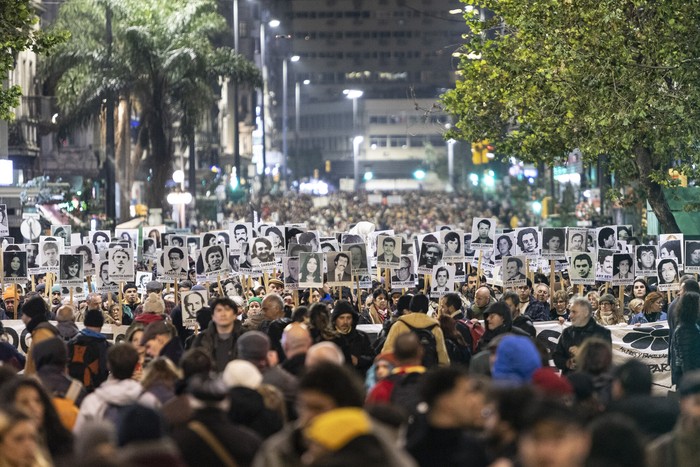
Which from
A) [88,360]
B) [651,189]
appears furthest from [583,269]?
[88,360]

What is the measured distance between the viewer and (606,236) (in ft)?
86.9

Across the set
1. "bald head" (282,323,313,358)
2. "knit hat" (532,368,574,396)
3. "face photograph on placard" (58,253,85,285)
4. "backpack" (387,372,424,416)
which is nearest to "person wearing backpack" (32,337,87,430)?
"bald head" (282,323,313,358)

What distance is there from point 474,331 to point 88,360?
4.29m

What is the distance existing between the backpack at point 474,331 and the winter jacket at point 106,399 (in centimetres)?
600

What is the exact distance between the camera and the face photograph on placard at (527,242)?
83.5 ft

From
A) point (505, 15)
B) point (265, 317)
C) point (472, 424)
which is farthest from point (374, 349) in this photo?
point (505, 15)

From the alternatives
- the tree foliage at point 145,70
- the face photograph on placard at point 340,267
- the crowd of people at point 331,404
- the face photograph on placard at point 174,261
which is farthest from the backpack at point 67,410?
the tree foliage at point 145,70

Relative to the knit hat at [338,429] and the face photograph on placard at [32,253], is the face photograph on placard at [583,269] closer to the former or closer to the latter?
the face photograph on placard at [32,253]

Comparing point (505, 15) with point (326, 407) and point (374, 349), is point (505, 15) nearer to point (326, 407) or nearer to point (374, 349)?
point (374, 349)

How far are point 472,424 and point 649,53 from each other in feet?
62.9

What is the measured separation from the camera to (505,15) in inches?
1192

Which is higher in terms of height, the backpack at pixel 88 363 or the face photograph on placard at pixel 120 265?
the face photograph on placard at pixel 120 265

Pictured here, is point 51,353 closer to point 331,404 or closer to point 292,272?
point 331,404

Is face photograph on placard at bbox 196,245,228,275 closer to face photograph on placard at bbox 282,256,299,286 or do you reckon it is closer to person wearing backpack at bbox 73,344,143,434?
face photograph on placard at bbox 282,256,299,286
